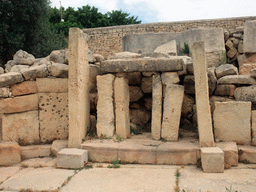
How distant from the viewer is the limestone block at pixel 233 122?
455 centimetres

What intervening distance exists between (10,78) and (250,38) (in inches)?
248

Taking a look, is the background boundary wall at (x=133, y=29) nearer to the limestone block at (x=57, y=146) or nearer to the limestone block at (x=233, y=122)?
the limestone block at (x=233, y=122)

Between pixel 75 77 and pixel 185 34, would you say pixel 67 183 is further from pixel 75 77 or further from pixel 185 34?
pixel 185 34

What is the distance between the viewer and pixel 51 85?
207 inches

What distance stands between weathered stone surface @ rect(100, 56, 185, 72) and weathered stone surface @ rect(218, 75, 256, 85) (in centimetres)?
118

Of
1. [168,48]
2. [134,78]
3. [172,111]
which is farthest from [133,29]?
A: [172,111]

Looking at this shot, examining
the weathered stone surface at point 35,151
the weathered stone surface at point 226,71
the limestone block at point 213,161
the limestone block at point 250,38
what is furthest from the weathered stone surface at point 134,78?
the limestone block at point 250,38

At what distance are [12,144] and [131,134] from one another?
99.9 inches

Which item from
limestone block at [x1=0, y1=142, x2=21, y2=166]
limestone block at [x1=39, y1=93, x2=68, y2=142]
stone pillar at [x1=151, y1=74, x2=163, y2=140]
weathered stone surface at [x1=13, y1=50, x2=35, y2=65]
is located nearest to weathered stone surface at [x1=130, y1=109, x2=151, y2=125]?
stone pillar at [x1=151, y1=74, x2=163, y2=140]

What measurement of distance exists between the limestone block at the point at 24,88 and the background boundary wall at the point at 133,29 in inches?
459

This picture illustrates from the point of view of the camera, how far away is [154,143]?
15.3 feet

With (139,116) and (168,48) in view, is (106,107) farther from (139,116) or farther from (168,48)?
(168,48)

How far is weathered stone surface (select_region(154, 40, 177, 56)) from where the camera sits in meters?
6.42

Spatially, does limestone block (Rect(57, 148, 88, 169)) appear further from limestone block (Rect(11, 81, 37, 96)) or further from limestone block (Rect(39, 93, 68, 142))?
limestone block (Rect(11, 81, 37, 96))
